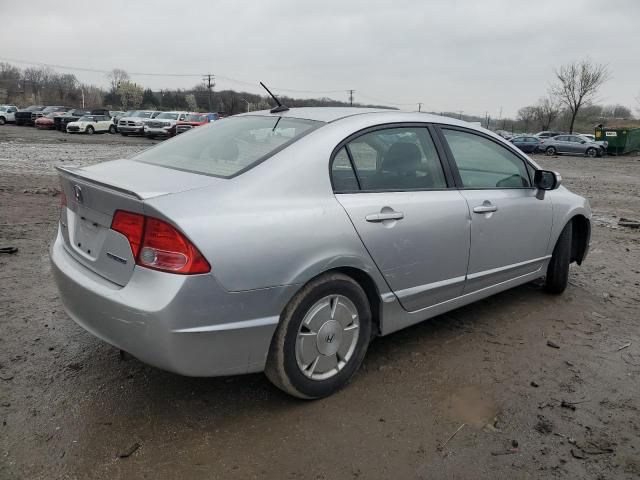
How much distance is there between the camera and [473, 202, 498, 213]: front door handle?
3.50 m

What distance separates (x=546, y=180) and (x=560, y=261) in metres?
0.84

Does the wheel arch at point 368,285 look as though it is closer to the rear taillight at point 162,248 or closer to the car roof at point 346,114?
the rear taillight at point 162,248

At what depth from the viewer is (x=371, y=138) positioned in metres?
3.15

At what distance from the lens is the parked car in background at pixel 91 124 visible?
32.5 m

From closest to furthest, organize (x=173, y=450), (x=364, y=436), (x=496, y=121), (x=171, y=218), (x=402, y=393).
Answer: (x=171, y=218)
(x=173, y=450)
(x=364, y=436)
(x=402, y=393)
(x=496, y=121)

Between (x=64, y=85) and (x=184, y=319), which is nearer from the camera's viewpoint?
(x=184, y=319)

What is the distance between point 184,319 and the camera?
2.23 metres

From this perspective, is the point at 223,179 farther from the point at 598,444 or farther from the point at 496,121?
the point at 496,121

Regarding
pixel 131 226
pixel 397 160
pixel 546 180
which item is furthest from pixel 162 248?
pixel 546 180

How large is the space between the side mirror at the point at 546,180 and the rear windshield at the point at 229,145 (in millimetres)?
2087

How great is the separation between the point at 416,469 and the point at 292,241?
1191 mm

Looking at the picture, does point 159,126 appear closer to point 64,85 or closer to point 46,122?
point 46,122

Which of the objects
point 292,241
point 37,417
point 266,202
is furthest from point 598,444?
point 37,417

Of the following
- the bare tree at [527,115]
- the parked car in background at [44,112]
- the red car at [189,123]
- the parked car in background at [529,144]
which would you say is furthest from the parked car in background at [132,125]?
the bare tree at [527,115]
